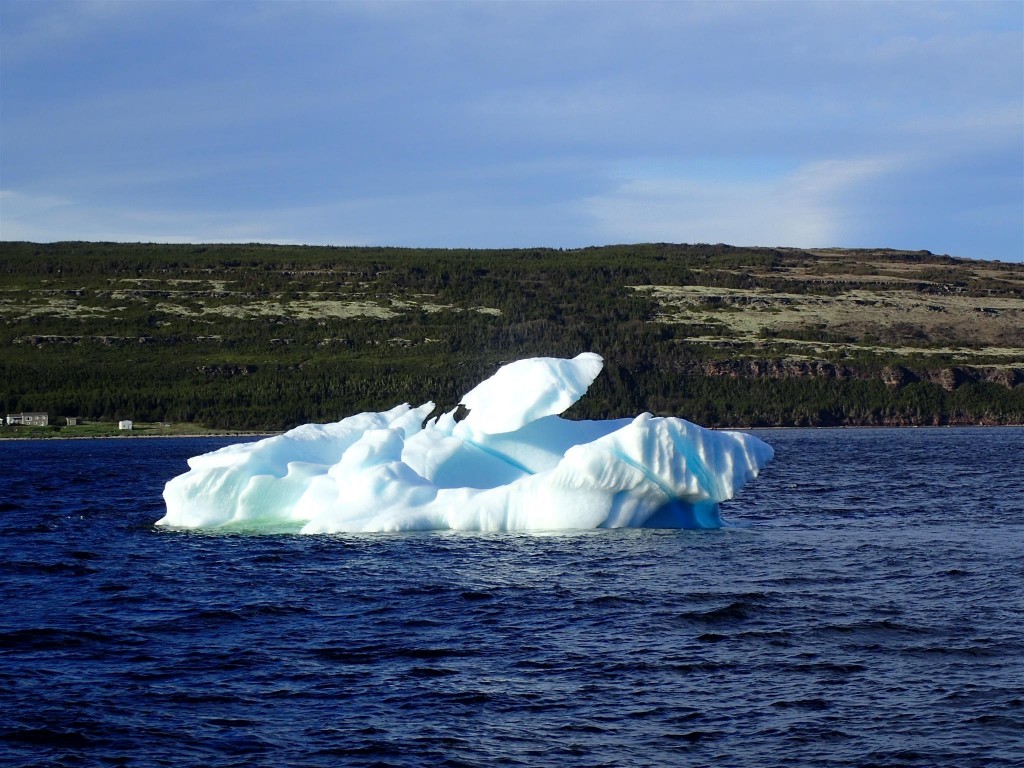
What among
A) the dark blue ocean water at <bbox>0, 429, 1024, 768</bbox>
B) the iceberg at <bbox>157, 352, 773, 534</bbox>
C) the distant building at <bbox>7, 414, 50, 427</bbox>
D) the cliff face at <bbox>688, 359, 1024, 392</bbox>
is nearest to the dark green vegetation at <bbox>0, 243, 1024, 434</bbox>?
the cliff face at <bbox>688, 359, 1024, 392</bbox>

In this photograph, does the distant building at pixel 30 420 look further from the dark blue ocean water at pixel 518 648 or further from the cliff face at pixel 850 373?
the dark blue ocean water at pixel 518 648

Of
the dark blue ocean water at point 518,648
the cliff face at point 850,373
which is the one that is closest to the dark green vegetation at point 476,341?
the cliff face at point 850,373

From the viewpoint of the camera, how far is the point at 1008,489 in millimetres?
52562

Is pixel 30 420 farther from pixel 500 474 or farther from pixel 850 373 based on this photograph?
pixel 500 474

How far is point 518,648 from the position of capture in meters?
20.6

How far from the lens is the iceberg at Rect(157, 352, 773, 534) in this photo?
1294 inches

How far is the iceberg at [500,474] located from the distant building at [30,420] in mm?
101608

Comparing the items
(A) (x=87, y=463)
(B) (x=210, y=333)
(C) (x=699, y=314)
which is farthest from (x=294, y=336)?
(A) (x=87, y=463)

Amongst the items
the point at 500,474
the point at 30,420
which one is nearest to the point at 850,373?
the point at 30,420

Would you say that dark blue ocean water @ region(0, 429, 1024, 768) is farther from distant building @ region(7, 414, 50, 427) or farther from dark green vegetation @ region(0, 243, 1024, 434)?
distant building @ region(7, 414, 50, 427)

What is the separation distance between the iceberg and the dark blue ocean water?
102cm

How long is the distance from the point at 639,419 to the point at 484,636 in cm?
1233

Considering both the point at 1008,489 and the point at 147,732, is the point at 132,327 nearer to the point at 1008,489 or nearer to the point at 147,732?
the point at 1008,489

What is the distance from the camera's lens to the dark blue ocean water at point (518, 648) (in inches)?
624
